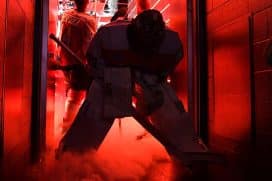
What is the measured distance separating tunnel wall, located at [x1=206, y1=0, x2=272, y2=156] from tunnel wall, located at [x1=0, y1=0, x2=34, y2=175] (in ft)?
5.03

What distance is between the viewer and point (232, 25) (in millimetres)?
2523

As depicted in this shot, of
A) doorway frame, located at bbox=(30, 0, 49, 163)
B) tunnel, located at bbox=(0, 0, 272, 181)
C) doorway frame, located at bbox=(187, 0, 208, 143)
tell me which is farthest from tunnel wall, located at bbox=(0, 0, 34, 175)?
doorway frame, located at bbox=(187, 0, 208, 143)

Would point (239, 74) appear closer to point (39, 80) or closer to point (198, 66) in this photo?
point (198, 66)

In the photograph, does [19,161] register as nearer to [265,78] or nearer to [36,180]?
[36,180]

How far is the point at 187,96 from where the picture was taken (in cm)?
320

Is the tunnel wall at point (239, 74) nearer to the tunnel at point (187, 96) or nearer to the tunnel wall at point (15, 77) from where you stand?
the tunnel at point (187, 96)

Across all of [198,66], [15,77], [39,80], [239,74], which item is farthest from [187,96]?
[15,77]

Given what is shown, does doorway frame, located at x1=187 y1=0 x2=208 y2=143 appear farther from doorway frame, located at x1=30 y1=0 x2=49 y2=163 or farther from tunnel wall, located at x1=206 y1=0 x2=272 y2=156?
doorway frame, located at x1=30 y1=0 x2=49 y2=163

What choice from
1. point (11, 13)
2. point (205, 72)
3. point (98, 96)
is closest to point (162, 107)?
point (98, 96)

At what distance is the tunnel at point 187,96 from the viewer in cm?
201

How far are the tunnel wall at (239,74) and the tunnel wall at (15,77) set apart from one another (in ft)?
5.03

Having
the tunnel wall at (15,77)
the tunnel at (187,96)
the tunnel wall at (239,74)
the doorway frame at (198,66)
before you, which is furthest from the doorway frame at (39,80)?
the tunnel wall at (239,74)

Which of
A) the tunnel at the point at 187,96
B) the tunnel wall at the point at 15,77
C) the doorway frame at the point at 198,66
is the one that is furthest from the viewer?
the doorway frame at the point at 198,66

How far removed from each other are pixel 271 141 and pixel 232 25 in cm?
99
